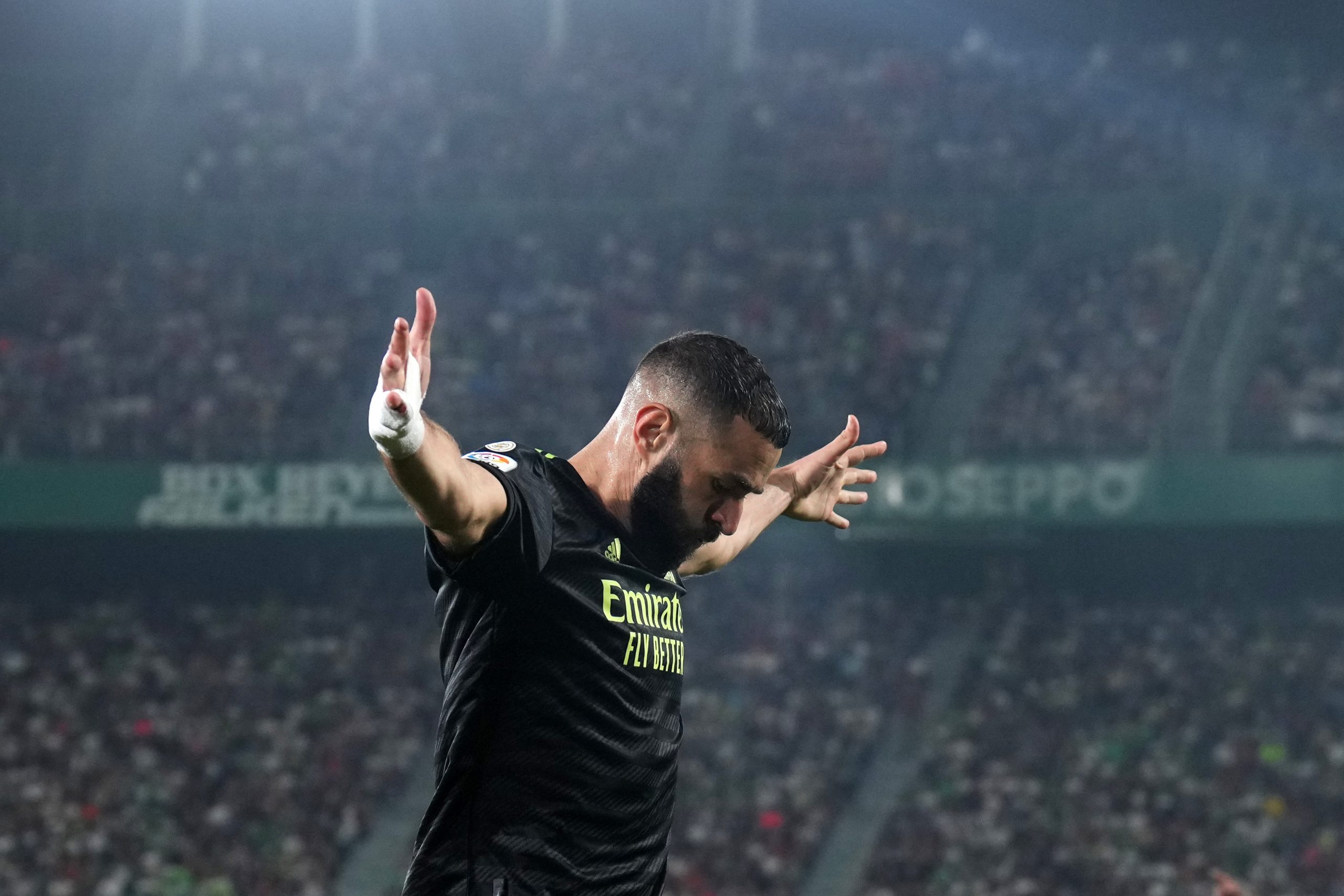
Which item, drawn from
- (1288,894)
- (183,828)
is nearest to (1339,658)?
(1288,894)

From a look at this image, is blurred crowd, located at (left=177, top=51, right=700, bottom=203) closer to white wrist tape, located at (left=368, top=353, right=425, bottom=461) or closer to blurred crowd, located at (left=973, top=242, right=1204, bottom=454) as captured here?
blurred crowd, located at (left=973, top=242, right=1204, bottom=454)

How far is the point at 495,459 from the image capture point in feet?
11.0

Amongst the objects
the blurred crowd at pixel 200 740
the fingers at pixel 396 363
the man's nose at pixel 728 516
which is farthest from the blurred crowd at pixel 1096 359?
the fingers at pixel 396 363

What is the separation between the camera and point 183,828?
20.9m

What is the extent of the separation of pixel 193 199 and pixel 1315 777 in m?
21.3

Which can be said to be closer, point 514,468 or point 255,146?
point 514,468

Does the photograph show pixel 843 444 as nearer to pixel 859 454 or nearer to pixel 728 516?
pixel 859 454

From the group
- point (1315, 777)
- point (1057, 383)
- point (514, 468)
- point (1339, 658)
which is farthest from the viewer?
point (1057, 383)

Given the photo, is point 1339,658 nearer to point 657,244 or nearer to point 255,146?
point 657,244

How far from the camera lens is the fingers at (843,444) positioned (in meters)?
4.44

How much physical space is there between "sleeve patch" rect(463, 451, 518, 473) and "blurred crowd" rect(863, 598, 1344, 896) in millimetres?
16703

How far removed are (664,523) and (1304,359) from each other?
22.2 m

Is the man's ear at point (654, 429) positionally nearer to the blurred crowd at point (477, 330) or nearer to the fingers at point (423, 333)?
Result: the fingers at point (423, 333)

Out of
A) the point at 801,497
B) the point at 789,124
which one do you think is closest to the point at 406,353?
the point at 801,497
